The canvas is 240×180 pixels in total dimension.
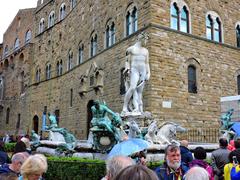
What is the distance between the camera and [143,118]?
39.5 ft

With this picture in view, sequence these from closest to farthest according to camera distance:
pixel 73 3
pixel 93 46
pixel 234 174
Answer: pixel 234 174 < pixel 93 46 < pixel 73 3

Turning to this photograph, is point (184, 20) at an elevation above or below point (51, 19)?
below

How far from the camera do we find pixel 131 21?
1652cm

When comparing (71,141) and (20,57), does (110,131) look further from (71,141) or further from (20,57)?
(20,57)

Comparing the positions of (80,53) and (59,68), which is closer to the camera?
(80,53)

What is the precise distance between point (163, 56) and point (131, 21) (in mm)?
3057

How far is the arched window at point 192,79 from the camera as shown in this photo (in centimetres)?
1579

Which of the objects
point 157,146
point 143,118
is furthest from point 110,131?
point 143,118

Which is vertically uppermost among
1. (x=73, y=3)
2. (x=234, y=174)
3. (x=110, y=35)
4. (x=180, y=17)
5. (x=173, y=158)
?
(x=73, y=3)

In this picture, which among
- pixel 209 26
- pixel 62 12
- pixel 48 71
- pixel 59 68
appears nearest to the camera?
pixel 209 26

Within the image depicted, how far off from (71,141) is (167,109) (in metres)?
5.77

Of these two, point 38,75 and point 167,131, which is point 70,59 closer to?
point 38,75

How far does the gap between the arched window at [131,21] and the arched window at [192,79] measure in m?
3.66

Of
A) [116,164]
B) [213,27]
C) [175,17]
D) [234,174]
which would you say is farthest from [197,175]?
[213,27]
